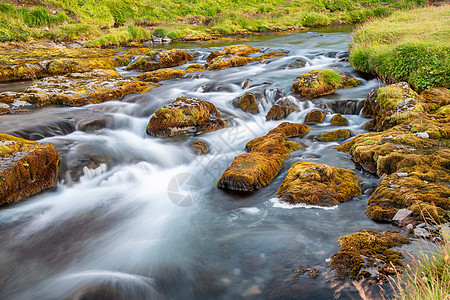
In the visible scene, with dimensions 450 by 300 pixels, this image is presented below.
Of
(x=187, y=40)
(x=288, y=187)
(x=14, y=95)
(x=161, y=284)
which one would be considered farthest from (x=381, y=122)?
(x=187, y=40)

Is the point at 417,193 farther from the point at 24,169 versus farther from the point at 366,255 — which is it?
the point at 24,169

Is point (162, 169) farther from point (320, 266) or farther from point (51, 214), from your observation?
point (320, 266)

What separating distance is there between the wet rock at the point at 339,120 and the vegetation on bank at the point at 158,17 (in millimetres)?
21614

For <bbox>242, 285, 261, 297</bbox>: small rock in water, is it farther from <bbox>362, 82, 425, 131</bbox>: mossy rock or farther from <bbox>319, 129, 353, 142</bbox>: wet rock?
<bbox>362, 82, 425, 131</bbox>: mossy rock

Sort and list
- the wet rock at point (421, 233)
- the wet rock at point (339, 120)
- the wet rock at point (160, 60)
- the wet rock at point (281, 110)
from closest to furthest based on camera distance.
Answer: the wet rock at point (421, 233), the wet rock at point (339, 120), the wet rock at point (281, 110), the wet rock at point (160, 60)

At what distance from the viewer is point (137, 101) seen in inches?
463

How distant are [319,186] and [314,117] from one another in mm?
4764

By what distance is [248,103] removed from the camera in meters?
11.3

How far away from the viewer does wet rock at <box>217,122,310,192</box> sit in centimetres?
615

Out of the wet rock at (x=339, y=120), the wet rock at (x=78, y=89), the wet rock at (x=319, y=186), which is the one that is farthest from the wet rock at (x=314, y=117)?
the wet rock at (x=78, y=89)

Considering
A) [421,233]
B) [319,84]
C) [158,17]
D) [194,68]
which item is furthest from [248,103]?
[158,17]

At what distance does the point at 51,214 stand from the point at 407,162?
6.86m

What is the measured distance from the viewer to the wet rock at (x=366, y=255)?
3115 millimetres

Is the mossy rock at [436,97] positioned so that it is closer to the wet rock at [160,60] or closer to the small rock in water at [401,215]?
the small rock in water at [401,215]
